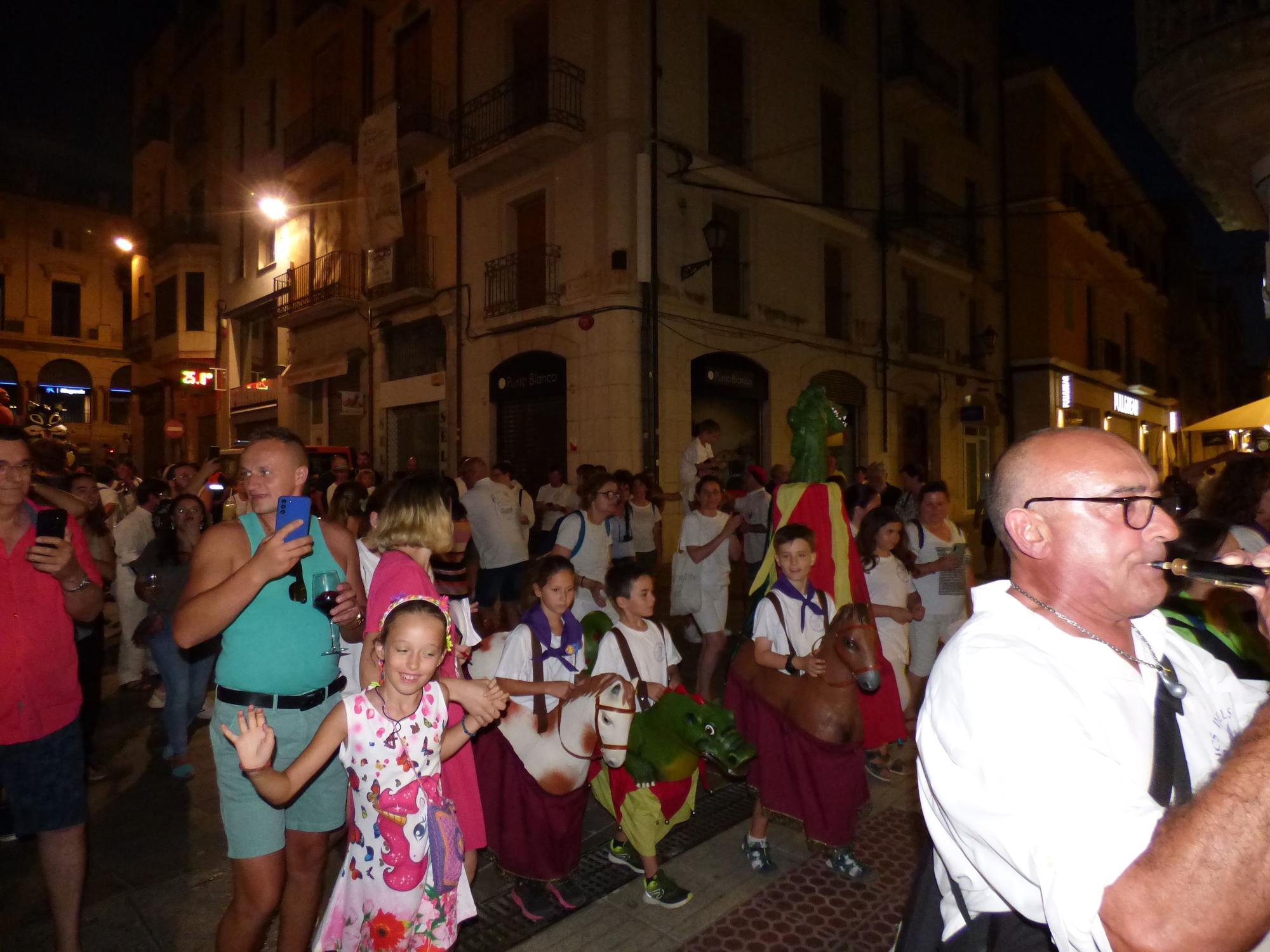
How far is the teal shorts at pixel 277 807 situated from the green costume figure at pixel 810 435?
326cm

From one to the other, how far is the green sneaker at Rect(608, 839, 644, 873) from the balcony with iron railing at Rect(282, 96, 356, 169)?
61.6 ft

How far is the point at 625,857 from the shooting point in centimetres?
377

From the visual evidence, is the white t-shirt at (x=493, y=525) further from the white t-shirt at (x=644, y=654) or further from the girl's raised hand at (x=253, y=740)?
the girl's raised hand at (x=253, y=740)

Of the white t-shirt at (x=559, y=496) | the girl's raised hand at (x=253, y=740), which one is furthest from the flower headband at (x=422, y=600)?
the white t-shirt at (x=559, y=496)

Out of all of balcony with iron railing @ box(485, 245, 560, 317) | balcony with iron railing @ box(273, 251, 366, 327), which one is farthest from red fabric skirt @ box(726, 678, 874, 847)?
balcony with iron railing @ box(273, 251, 366, 327)

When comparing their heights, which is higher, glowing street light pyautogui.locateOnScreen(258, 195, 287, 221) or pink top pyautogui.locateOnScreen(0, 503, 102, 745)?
glowing street light pyautogui.locateOnScreen(258, 195, 287, 221)

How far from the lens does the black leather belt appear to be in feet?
8.55

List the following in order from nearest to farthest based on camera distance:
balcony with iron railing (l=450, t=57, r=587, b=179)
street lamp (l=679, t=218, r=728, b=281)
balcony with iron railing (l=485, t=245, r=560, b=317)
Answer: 1. street lamp (l=679, t=218, r=728, b=281)
2. balcony with iron railing (l=450, t=57, r=587, b=179)
3. balcony with iron railing (l=485, t=245, r=560, b=317)

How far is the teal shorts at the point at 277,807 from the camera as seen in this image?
252 centimetres

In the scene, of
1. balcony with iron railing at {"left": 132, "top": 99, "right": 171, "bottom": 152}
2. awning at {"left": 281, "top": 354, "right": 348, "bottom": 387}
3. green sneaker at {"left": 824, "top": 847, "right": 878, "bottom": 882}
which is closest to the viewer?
green sneaker at {"left": 824, "top": 847, "right": 878, "bottom": 882}

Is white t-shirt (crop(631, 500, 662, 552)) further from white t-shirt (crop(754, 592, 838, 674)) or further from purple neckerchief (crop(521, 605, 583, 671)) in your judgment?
purple neckerchief (crop(521, 605, 583, 671))

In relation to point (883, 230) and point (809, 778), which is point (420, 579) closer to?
point (809, 778)

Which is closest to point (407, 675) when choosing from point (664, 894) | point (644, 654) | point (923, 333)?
point (644, 654)

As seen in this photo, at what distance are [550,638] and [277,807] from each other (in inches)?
55.4
